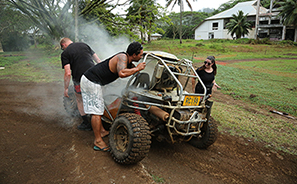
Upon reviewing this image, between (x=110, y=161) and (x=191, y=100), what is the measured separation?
1.76 meters

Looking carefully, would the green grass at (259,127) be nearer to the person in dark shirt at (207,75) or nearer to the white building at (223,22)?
the person in dark shirt at (207,75)

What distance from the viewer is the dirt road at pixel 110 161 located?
299cm

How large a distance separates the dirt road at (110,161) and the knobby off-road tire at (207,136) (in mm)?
147

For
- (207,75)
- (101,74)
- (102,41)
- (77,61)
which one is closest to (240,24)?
(102,41)

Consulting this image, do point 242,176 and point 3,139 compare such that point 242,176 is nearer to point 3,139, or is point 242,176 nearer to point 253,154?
point 253,154

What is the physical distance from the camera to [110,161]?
337 cm

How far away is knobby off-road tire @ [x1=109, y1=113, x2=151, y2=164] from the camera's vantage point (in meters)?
3.09

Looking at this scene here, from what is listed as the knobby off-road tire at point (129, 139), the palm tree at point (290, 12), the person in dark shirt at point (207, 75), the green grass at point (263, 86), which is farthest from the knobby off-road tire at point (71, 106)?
the palm tree at point (290, 12)

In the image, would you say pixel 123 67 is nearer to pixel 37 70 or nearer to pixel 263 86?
pixel 263 86

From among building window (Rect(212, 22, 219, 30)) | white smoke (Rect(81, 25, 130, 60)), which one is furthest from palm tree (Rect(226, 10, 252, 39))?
white smoke (Rect(81, 25, 130, 60))

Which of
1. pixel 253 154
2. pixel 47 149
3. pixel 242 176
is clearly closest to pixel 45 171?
pixel 47 149

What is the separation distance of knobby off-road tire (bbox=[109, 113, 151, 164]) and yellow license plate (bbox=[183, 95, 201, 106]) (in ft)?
2.62

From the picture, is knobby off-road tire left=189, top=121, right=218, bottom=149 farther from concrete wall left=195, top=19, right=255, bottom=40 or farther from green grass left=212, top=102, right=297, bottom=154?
concrete wall left=195, top=19, right=255, bottom=40

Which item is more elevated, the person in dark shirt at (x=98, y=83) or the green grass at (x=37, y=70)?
the person in dark shirt at (x=98, y=83)
